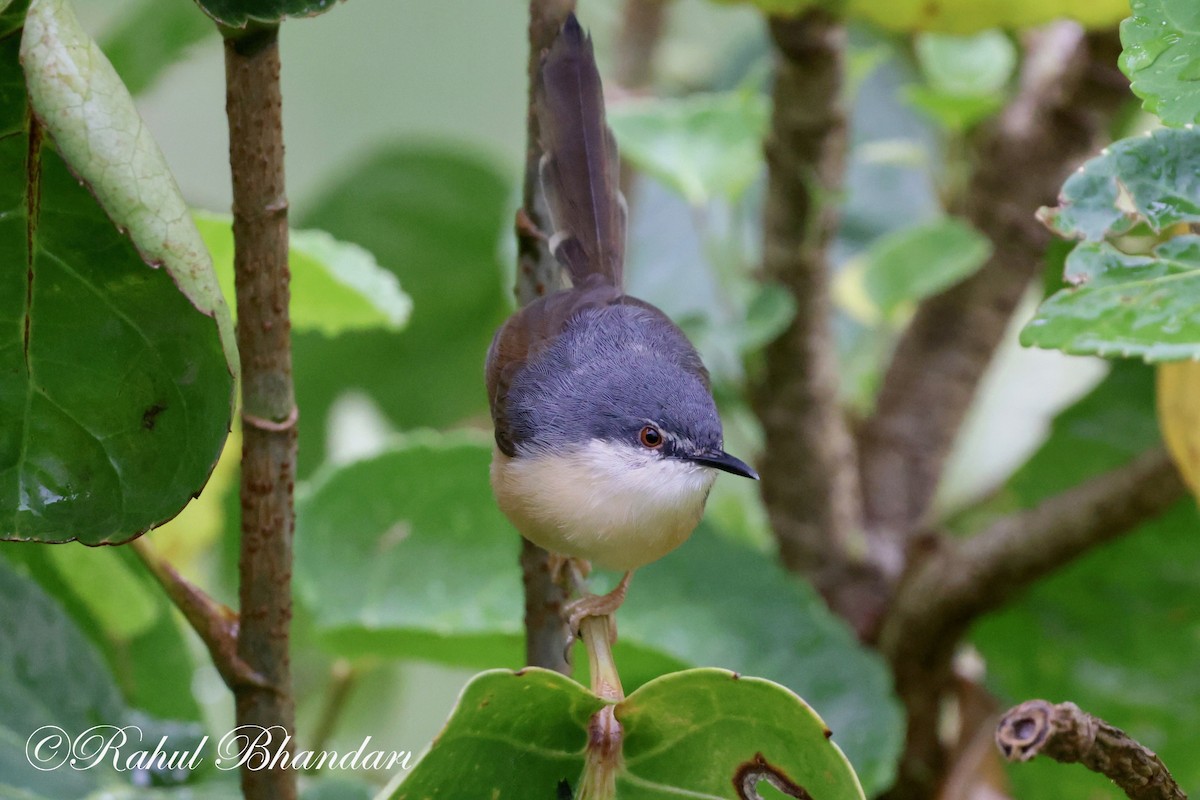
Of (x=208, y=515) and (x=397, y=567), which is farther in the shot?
(x=208, y=515)

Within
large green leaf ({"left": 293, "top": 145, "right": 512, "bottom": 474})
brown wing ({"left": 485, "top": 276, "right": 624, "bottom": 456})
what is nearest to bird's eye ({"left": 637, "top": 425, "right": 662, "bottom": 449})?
brown wing ({"left": 485, "top": 276, "right": 624, "bottom": 456})

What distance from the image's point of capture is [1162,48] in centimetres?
54

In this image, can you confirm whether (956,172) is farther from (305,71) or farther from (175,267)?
(305,71)

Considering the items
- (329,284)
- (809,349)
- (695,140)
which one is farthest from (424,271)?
(329,284)

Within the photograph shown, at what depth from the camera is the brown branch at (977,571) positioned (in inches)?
44.9

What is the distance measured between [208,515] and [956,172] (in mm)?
1122

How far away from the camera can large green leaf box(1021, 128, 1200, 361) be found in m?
0.52

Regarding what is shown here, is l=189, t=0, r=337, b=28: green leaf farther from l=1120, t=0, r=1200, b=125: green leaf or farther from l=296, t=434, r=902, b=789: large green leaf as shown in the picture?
l=296, t=434, r=902, b=789: large green leaf

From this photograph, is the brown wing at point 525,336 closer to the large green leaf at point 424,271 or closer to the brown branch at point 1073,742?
the brown branch at point 1073,742

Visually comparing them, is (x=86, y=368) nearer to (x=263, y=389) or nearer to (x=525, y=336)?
(x=263, y=389)

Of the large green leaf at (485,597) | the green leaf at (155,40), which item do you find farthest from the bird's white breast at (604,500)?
the green leaf at (155,40)

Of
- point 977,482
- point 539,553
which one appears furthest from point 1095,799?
point 539,553

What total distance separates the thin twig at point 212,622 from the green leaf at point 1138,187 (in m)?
0.50

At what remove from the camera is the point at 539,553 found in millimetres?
825
